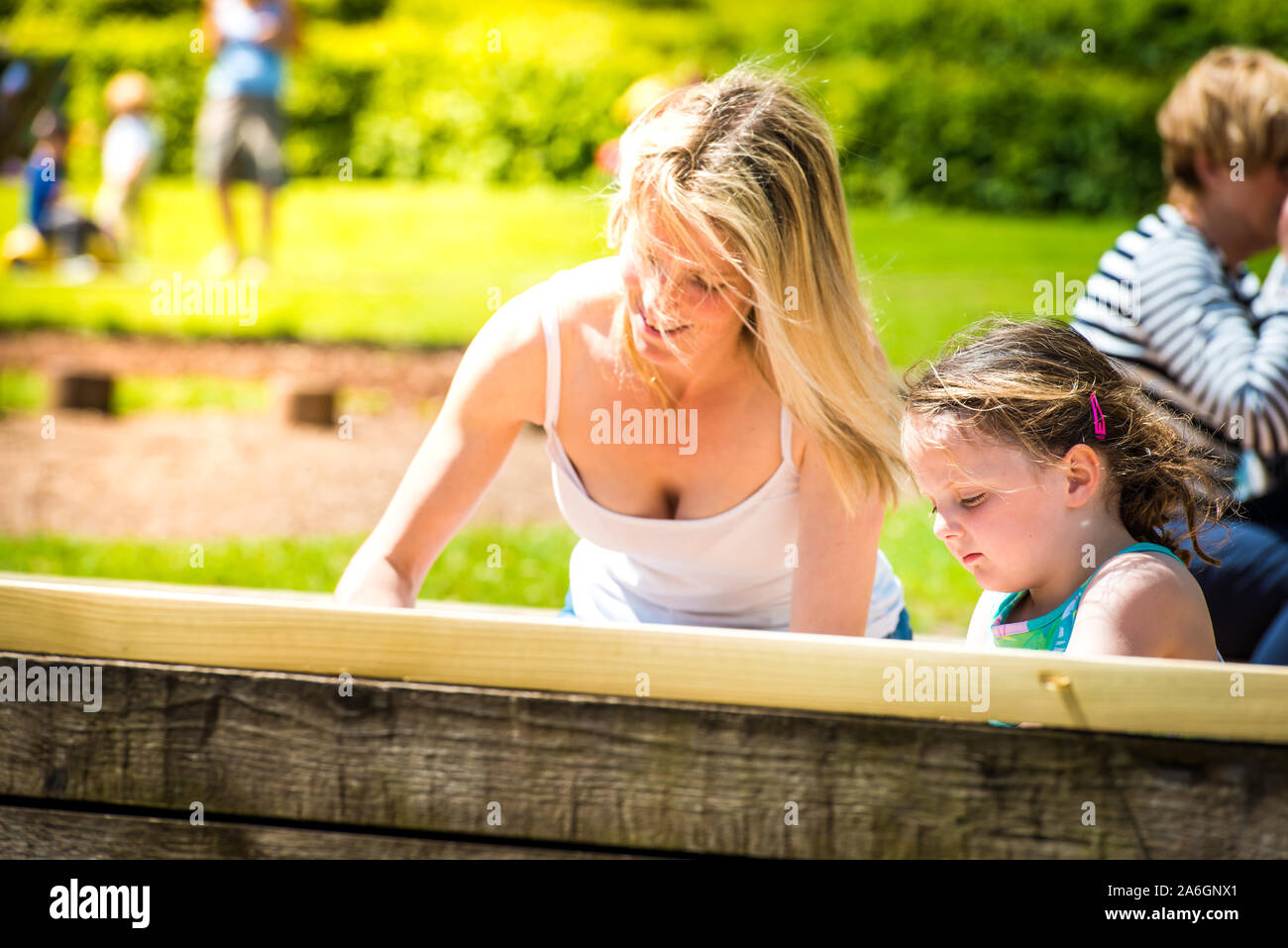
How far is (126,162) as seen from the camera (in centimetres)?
1335

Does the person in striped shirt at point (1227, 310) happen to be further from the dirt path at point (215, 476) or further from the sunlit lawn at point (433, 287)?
the dirt path at point (215, 476)

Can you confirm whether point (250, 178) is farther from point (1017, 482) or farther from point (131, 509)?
point (1017, 482)

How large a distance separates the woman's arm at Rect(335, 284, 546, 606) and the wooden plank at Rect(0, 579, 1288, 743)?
70 cm

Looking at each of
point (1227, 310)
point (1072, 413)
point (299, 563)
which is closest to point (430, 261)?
point (299, 563)

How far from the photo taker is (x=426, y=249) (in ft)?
44.4

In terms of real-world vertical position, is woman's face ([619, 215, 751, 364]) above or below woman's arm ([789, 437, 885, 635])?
above

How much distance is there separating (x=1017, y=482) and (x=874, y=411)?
0.39m

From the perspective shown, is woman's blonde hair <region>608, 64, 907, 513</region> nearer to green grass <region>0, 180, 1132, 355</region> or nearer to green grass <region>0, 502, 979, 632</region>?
green grass <region>0, 502, 979, 632</region>

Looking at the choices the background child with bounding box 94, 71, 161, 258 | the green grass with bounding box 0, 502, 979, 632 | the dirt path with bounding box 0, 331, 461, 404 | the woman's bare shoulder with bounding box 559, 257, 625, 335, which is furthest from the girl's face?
the background child with bounding box 94, 71, 161, 258

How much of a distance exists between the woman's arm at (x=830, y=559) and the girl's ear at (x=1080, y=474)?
1.43ft

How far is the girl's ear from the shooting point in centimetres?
190
